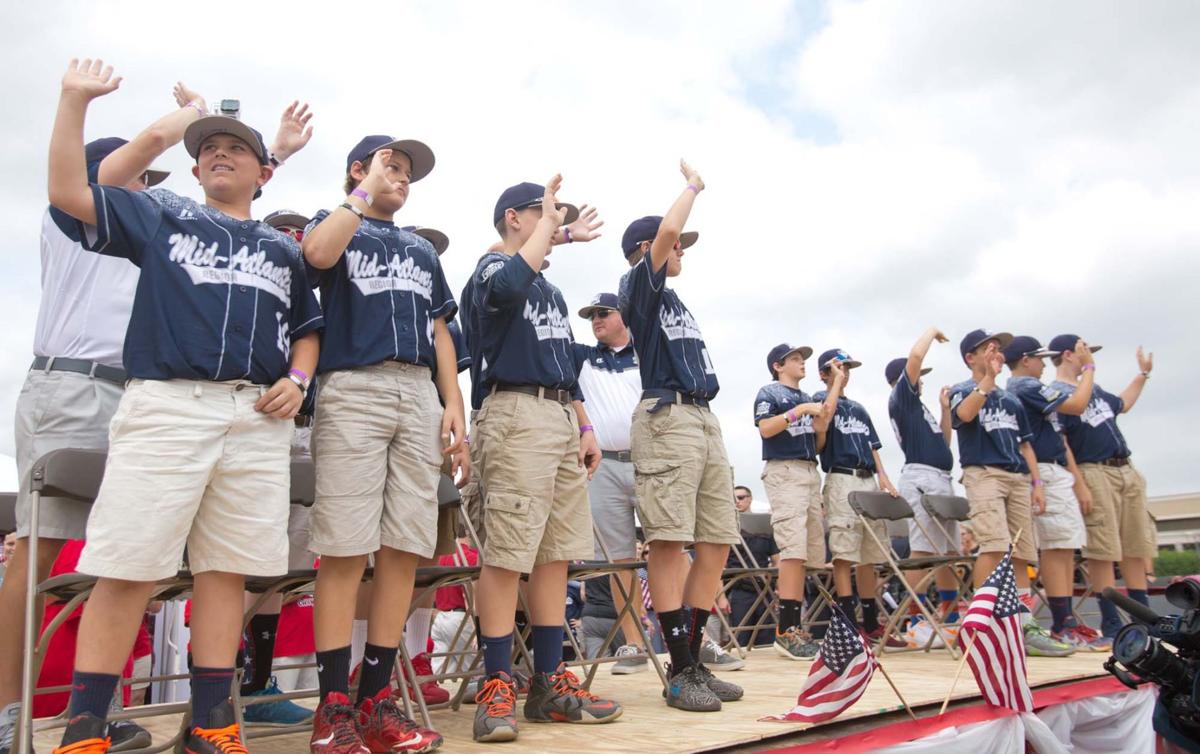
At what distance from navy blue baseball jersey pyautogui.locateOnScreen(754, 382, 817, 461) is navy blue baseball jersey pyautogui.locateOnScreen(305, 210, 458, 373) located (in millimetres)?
3346

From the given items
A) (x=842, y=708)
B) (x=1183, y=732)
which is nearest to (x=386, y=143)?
(x=842, y=708)

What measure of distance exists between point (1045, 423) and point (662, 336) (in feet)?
13.1

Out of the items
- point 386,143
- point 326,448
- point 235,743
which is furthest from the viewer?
point 386,143

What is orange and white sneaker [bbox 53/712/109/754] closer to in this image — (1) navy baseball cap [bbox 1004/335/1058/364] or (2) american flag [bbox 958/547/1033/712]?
(2) american flag [bbox 958/547/1033/712]

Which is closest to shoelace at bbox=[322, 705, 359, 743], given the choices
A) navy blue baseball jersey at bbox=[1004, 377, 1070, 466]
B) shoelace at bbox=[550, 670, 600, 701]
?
shoelace at bbox=[550, 670, 600, 701]

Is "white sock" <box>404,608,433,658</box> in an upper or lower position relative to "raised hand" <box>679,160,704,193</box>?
lower

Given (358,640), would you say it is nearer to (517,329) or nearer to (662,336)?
(517,329)

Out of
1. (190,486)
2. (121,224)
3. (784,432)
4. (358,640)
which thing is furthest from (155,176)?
(784,432)

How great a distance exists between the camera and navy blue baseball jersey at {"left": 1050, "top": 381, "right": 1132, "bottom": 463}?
7098mm

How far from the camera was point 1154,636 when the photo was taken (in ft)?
10.4

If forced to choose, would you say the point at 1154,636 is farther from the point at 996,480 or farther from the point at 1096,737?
the point at 996,480

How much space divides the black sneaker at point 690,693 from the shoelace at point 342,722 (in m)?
1.41

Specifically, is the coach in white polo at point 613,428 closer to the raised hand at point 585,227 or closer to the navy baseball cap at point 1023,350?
the raised hand at point 585,227

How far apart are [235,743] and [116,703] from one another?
139 cm
